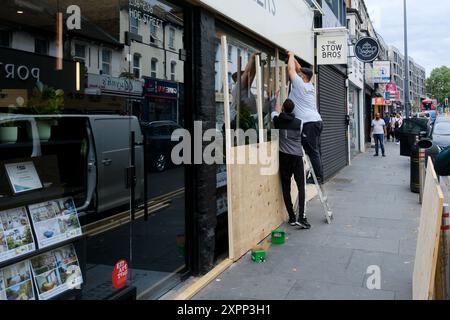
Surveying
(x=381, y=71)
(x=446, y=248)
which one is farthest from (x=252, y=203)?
(x=381, y=71)

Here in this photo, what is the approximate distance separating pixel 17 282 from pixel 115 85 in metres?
1.65

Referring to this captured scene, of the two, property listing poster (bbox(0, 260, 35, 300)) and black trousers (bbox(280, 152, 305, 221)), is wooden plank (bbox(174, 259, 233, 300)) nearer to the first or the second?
property listing poster (bbox(0, 260, 35, 300))

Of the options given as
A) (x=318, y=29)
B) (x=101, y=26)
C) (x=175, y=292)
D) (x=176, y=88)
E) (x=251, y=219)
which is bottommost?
(x=175, y=292)

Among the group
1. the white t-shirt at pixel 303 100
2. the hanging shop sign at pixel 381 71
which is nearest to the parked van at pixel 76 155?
the white t-shirt at pixel 303 100

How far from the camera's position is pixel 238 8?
219 inches

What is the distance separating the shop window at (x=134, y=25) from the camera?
3874 millimetres

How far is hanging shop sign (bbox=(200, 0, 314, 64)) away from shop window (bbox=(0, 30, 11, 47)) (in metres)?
2.23

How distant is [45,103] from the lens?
10.5 ft

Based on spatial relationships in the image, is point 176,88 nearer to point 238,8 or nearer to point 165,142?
point 165,142

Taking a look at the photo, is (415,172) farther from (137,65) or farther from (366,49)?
(137,65)

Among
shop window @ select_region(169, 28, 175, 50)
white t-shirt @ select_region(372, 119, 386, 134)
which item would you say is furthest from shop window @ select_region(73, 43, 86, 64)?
white t-shirt @ select_region(372, 119, 386, 134)

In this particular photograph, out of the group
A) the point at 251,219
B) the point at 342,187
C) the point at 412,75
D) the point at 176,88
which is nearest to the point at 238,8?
the point at 176,88

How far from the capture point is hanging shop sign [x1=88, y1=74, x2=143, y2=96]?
11.7ft
